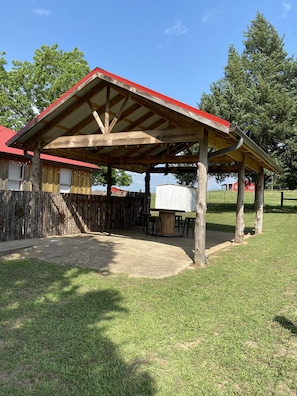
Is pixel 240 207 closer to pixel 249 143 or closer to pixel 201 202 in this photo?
pixel 249 143

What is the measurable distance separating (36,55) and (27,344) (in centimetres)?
2839

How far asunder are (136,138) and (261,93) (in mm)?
17861

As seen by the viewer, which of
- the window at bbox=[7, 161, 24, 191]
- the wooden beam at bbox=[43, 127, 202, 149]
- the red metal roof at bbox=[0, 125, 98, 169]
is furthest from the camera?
the window at bbox=[7, 161, 24, 191]

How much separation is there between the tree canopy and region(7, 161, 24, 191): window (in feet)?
38.7

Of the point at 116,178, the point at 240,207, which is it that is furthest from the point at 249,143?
the point at 116,178

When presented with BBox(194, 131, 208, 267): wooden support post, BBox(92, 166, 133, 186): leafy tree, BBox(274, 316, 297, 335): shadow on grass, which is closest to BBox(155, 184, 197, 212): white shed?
BBox(92, 166, 133, 186): leafy tree

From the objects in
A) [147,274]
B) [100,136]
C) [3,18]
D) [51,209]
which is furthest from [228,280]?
[3,18]

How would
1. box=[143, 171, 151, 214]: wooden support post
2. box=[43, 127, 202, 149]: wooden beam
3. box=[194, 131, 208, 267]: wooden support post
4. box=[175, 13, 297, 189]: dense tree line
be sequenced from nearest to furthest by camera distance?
box=[194, 131, 208, 267]: wooden support post, box=[43, 127, 202, 149]: wooden beam, box=[143, 171, 151, 214]: wooden support post, box=[175, 13, 297, 189]: dense tree line

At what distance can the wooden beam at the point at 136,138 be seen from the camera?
7.36 m

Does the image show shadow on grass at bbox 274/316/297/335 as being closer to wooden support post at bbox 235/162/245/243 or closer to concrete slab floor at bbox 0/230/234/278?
concrete slab floor at bbox 0/230/234/278

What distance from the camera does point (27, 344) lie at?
3297 millimetres

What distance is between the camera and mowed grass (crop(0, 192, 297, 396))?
2717mm

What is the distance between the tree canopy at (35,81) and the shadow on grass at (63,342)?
73.6 feet

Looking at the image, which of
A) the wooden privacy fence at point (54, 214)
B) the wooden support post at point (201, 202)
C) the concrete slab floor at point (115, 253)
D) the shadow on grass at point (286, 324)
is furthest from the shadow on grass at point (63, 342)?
the wooden privacy fence at point (54, 214)
